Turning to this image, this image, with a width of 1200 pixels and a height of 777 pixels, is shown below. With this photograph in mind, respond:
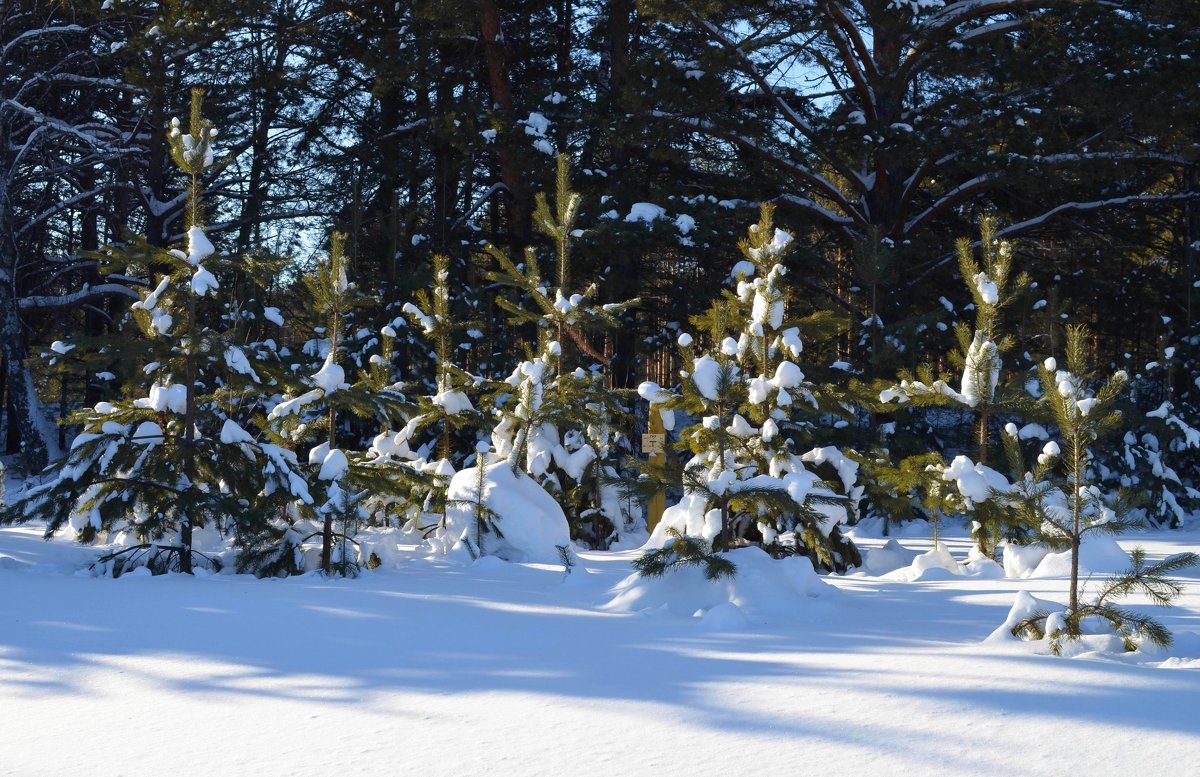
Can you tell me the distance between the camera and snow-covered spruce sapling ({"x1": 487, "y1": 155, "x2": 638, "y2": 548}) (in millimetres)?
9977

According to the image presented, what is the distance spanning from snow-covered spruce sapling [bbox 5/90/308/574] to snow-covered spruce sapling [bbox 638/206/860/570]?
2916 mm

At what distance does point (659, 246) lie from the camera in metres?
14.9

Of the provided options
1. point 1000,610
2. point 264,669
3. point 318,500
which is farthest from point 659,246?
point 264,669

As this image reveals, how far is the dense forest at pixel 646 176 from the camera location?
1329 cm

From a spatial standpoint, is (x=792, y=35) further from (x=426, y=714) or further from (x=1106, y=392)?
(x=426, y=714)

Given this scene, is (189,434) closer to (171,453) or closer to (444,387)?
(171,453)

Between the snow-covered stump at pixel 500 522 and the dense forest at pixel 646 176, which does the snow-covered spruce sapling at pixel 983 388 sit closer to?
the dense forest at pixel 646 176

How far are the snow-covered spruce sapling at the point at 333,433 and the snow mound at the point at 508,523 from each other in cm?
54

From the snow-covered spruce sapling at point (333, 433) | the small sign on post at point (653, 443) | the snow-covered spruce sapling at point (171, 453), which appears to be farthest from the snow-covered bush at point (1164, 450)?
the snow-covered spruce sapling at point (171, 453)

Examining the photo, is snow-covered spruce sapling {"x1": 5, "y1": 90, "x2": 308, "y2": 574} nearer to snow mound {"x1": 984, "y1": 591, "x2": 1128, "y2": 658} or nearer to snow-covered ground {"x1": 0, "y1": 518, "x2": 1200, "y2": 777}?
snow-covered ground {"x1": 0, "y1": 518, "x2": 1200, "y2": 777}

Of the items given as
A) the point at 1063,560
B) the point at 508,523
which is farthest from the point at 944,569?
the point at 508,523

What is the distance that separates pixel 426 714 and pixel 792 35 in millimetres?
14216

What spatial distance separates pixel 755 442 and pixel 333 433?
11.6 ft

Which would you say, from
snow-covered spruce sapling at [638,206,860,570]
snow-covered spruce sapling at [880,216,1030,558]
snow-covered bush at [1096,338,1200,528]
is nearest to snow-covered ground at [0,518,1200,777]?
snow-covered spruce sapling at [638,206,860,570]
